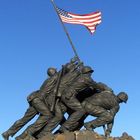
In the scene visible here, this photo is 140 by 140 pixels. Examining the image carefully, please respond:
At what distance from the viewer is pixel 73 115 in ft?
73.8

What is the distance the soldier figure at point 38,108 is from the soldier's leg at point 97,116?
53.7 inches

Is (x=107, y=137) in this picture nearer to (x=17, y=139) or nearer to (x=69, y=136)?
(x=69, y=136)

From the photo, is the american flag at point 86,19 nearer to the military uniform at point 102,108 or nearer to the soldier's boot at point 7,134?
the military uniform at point 102,108

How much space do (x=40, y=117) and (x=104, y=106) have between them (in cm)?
219

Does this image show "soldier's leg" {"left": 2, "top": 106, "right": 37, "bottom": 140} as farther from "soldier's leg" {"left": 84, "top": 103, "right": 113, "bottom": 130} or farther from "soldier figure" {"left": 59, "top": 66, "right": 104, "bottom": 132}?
"soldier's leg" {"left": 84, "top": 103, "right": 113, "bottom": 130}

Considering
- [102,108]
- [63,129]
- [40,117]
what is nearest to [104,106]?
[102,108]

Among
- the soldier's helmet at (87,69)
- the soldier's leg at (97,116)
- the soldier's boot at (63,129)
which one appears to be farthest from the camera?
the soldier's helmet at (87,69)

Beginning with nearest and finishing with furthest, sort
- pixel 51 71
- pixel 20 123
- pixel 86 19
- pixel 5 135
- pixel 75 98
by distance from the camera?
pixel 75 98, pixel 5 135, pixel 20 123, pixel 51 71, pixel 86 19

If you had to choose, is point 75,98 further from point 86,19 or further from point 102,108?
point 86,19

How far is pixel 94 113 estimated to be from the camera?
885 inches

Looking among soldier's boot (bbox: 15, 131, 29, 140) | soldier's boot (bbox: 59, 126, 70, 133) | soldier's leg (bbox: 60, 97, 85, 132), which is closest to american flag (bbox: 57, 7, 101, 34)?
soldier's leg (bbox: 60, 97, 85, 132)

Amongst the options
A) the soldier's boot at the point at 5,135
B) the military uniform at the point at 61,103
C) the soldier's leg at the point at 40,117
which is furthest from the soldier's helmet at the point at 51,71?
the soldier's boot at the point at 5,135

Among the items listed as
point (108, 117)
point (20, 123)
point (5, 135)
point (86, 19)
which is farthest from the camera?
point (86, 19)

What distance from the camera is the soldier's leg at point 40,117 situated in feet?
74.4
